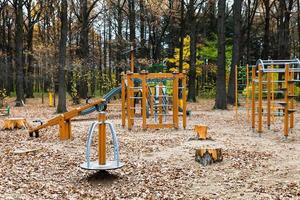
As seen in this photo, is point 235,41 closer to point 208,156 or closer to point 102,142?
point 208,156

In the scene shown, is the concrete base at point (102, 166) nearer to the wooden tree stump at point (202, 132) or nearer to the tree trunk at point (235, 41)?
the wooden tree stump at point (202, 132)

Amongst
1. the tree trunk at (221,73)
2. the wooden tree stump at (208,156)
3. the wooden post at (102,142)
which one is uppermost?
the tree trunk at (221,73)

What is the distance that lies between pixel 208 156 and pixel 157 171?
3.59 feet

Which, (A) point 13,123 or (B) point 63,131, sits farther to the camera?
(A) point 13,123

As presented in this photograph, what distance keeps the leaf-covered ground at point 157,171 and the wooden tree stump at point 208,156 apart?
0.12 m

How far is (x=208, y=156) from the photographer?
805 cm

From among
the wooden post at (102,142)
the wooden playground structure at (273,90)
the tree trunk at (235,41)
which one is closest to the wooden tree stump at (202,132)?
the wooden playground structure at (273,90)

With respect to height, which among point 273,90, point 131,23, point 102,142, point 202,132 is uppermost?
point 131,23

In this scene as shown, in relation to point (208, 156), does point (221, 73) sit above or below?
above

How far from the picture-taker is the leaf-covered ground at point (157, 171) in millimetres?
6320

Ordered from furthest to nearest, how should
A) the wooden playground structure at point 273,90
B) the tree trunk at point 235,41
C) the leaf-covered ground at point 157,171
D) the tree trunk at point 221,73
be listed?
the tree trunk at point 235,41 < the tree trunk at point 221,73 < the wooden playground structure at point 273,90 < the leaf-covered ground at point 157,171

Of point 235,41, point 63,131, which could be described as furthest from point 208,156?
point 235,41

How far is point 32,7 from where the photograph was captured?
37.6 metres

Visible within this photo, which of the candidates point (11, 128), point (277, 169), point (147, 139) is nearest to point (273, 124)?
point (147, 139)
